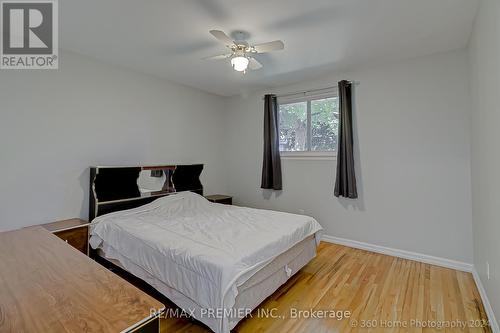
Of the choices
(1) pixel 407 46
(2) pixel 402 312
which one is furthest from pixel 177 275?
(1) pixel 407 46

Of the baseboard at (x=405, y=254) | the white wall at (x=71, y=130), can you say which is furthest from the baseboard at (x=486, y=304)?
the white wall at (x=71, y=130)

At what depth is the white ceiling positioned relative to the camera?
6.56 ft

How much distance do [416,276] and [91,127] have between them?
424 centimetres

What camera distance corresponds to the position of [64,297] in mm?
945

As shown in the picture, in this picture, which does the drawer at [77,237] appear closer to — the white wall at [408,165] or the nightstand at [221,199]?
the nightstand at [221,199]

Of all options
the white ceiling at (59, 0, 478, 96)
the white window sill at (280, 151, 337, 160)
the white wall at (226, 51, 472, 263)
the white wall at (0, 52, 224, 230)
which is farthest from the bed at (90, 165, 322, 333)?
the white ceiling at (59, 0, 478, 96)

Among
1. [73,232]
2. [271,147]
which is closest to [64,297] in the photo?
[73,232]

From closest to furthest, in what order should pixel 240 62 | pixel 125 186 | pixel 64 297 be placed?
pixel 64 297 → pixel 240 62 → pixel 125 186

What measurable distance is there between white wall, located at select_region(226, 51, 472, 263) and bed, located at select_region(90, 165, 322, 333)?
1052mm

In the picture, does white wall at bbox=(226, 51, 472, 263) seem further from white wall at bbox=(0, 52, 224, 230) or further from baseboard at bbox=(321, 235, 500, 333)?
white wall at bbox=(0, 52, 224, 230)

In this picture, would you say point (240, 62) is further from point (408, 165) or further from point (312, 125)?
point (408, 165)

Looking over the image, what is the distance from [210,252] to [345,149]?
2458 mm

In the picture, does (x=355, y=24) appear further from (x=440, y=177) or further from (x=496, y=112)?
(x=440, y=177)

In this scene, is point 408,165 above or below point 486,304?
above
